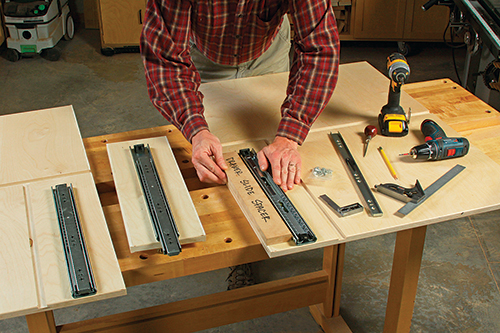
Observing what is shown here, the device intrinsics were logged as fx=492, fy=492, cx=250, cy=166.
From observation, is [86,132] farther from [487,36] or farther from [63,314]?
[487,36]

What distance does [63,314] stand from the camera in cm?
222

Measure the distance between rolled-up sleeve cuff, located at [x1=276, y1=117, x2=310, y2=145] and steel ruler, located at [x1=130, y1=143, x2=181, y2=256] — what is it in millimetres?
402

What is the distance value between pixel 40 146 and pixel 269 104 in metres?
0.81

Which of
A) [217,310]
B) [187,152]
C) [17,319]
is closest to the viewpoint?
[187,152]

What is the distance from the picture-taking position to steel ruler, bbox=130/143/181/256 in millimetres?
1164

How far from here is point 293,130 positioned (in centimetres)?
149

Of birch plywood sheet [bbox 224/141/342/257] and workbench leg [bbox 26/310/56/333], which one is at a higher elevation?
birch plywood sheet [bbox 224/141/342/257]

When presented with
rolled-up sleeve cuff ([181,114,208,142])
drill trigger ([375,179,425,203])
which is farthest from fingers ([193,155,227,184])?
drill trigger ([375,179,425,203])

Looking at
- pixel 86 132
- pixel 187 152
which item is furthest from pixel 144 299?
pixel 86 132

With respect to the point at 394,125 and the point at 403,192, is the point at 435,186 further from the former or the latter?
the point at 394,125

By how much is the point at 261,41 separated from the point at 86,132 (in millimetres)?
2103

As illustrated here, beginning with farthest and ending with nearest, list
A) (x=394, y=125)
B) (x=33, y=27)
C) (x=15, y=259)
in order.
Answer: (x=33, y=27)
(x=394, y=125)
(x=15, y=259)

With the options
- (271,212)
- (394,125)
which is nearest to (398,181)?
(394,125)

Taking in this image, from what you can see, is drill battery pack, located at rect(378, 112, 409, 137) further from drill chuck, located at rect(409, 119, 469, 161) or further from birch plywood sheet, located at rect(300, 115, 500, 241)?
drill chuck, located at rect(409, 119, 469, 161)
